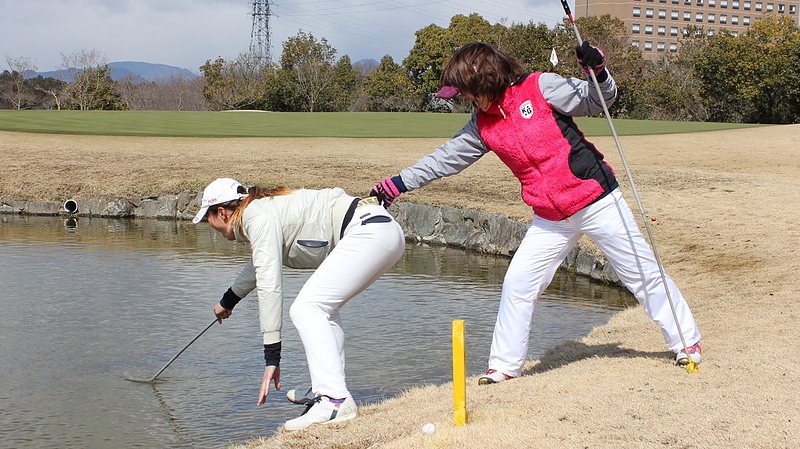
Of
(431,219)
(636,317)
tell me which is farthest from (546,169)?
(431,219)

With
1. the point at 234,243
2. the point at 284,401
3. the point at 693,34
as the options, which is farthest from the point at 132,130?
the point at 693,34

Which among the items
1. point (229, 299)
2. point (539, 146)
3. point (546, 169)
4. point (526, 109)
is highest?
point (526, 109)

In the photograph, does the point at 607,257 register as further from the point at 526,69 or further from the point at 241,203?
the point at 526,69

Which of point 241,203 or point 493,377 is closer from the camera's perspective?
point 241,203

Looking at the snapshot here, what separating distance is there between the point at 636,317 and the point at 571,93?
2.95m

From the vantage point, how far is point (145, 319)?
6.96 metres

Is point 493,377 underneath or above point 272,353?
underneath

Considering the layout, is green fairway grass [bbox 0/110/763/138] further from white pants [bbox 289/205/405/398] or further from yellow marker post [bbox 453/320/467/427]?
yellow marker post [bbox 453/320/467/427]

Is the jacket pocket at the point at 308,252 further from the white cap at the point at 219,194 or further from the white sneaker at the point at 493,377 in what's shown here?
the white sneaker at the point at 493,377

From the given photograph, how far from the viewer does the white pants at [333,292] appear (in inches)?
143

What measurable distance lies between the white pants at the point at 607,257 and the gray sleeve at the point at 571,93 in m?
0.54

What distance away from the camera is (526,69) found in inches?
2114

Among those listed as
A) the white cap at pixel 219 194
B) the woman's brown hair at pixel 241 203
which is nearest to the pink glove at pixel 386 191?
the woman's brown hair at pixel 241 203

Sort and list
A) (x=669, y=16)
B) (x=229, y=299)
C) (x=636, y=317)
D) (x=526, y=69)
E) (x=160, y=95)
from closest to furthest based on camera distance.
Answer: (x=229, y=299) < (x=636, y=317) < (x=526, y=69) < (x=160, y=95) < (x=669, y=16)
